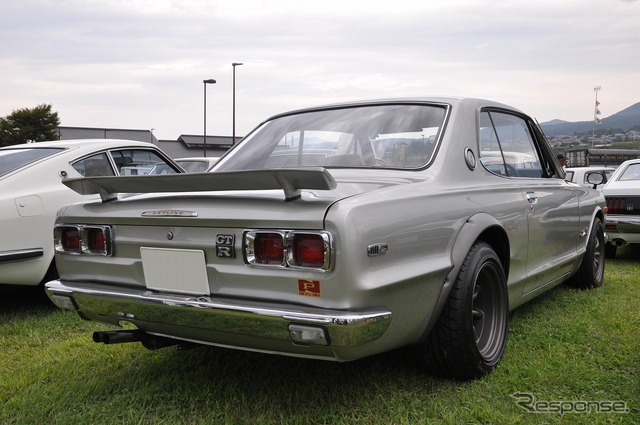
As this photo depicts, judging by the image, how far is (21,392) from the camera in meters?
2.84

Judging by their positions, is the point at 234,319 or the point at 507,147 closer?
the point at 234,319

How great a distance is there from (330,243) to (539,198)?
2.11 metres

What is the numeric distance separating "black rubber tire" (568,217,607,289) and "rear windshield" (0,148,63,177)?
4.39 metres

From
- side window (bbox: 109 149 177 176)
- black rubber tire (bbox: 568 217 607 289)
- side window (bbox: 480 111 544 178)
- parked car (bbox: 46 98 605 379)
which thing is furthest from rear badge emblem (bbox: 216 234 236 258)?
black rubber tire (bbox: 568 217 607 289)

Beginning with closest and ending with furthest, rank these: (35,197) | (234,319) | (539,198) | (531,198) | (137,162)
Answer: (234,319) → (531,198) → (539,198) → (35,197) → (137,162)

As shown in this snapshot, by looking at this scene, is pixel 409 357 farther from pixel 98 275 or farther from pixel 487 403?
pixel 98 275

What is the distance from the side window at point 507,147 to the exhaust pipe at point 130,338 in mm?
1931

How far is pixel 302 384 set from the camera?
2.81 metres

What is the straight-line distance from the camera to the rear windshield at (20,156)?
174 inches

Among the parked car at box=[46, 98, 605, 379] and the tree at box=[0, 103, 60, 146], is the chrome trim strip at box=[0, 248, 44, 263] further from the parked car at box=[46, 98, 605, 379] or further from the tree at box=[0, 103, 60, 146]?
the tree at box=[0, 103, 60, 146]

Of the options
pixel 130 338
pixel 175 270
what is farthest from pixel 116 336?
pixel 175 270

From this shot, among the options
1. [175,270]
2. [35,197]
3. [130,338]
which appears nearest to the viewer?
[175,270]

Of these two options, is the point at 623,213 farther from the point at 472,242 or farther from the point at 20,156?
the point at 20,156

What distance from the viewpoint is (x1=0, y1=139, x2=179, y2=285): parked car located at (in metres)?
4.07
